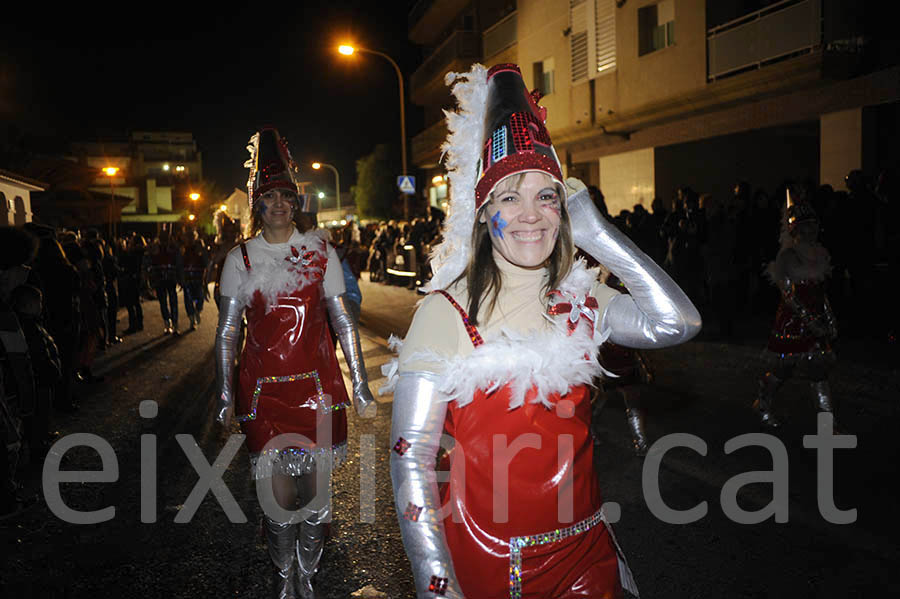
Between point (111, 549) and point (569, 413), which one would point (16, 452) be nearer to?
point (111, 549)

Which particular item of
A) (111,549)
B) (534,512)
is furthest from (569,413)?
(111,549)

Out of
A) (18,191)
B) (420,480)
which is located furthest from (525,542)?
(18,191)

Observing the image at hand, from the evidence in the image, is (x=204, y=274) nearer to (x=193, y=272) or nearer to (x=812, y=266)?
(x=193, y=272)

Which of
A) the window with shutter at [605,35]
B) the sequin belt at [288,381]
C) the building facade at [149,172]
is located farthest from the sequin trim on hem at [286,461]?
the building facade at [149,172]

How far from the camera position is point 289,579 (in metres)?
3.76

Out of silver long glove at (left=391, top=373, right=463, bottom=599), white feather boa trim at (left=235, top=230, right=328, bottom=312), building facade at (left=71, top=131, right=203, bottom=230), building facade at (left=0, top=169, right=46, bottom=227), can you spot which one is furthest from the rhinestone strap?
building facade at (left=71, top=131, right=203, bottom=230)

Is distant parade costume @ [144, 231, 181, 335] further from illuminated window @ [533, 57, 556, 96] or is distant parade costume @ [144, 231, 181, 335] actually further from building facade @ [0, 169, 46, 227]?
illuminated window @ [533, 57, 556, 96]

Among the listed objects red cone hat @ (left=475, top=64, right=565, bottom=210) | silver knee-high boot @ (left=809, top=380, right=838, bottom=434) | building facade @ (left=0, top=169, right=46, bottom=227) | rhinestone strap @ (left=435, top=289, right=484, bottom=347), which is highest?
building facade @ (left=0, top=169, right=46, bottom=227)

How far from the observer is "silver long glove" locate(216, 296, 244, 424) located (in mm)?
3904

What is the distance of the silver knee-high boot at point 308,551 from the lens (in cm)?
382

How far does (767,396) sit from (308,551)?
4.55 meters

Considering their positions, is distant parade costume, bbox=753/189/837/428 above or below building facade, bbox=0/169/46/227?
below

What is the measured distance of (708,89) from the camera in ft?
51.8

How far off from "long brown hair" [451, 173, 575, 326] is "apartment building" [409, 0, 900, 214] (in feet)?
38.4
